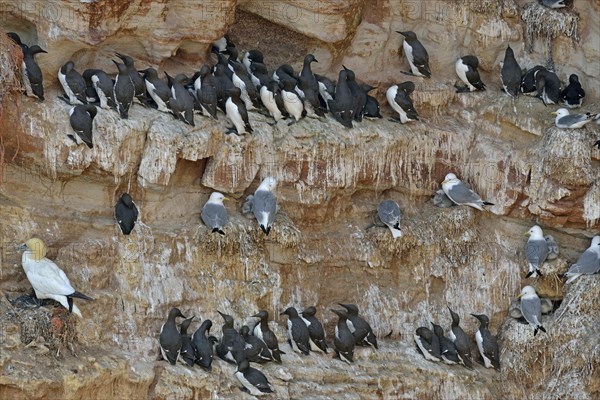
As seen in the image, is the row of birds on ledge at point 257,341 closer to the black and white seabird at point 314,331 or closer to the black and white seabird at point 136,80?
the black and white seabird at point 314,331

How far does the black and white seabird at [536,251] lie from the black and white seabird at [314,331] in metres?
3.28

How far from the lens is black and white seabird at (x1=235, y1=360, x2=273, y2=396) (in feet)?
69.8

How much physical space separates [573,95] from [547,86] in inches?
15.8

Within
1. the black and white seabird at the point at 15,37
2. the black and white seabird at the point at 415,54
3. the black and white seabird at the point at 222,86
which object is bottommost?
the black and white seabird at the point at 415,54

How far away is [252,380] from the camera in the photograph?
2127 centimetres

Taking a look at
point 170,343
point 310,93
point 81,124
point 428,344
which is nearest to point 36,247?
point 81,124

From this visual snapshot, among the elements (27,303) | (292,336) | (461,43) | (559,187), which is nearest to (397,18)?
(461,43)

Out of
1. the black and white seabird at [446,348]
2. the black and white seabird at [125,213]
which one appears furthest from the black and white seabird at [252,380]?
the black and white seabird at [446,348]

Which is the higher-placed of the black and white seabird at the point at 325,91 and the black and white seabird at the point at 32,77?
the black and white seabird at the point at 32,77

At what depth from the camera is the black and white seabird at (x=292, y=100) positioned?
23266 millimetres

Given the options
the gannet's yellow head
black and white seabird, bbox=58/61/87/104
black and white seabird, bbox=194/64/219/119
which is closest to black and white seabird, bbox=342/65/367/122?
black and white seabird, bbox=194/64/219/119

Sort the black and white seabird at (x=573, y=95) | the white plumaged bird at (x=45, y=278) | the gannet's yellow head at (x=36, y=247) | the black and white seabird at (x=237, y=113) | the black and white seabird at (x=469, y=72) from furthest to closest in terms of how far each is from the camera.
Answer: the black and white seabird at (x=469, y=72) < the black and white seabird at (x=573, y=95) < the black and white seabird at (x=237, y=113) < the gannet's yellow head at (x=36, y=247) < the white plumaged bird at (x=45, y=278)

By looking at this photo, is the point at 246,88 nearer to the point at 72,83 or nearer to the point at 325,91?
the point at 325,91

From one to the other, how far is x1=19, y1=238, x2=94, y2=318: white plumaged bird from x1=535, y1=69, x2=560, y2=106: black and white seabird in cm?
772
